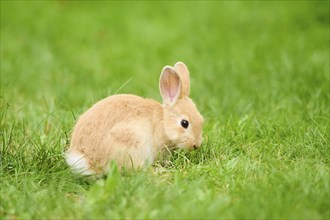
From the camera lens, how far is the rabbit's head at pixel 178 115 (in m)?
5.32

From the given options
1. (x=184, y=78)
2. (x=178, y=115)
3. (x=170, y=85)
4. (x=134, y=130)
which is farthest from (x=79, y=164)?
(x=184, y=78)

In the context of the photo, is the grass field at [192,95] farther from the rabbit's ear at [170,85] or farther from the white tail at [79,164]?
the rabbit's ear at [170,85]

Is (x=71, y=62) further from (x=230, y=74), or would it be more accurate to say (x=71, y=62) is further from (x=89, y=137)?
(x=89, y=137)

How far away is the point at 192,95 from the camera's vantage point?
7641mm

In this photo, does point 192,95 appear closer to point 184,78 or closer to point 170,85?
point 184,78

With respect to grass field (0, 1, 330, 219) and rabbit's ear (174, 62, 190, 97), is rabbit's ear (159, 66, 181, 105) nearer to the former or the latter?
rabbit's ear (174, 62, 190, 97)

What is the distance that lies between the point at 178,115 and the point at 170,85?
27 centimetres

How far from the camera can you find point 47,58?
29.6 ft

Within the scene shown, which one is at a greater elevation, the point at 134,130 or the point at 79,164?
the point at 134,130

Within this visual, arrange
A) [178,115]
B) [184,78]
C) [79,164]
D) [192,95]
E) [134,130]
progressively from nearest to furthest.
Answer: [79,164], [134,130], [178,115], [184,78], [192,95]

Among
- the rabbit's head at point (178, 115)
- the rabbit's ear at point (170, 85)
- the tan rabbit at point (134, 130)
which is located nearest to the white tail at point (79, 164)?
the tan rabbit at point (134, 130)

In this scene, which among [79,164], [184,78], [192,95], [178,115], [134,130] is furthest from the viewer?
[192,95]

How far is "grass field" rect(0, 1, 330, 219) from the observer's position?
4.41 meters

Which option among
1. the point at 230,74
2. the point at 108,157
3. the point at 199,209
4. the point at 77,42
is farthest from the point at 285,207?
the point at 77,42
